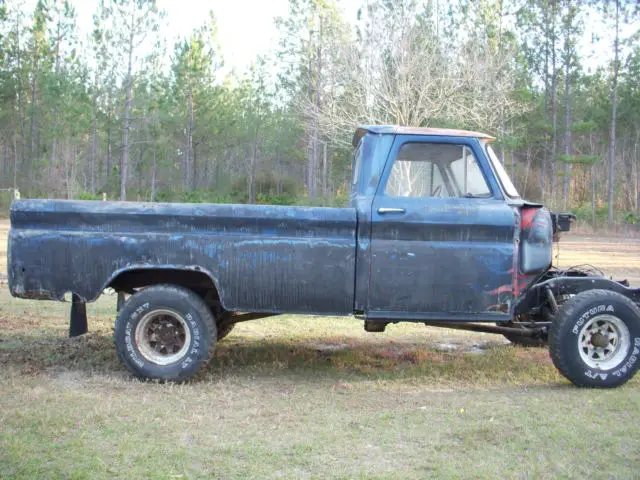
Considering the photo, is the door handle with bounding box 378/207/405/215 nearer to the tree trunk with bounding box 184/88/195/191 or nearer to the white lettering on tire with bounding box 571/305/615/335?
the white lettering on tire with bounding box 571/305/615/335

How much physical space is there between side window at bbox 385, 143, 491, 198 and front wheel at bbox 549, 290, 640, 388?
1188 millimetres

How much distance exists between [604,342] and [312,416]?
98.2 inches

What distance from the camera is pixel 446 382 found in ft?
18.6

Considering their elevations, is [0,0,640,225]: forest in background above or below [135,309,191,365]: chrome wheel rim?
above

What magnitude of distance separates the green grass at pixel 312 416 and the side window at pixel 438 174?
5.27ft

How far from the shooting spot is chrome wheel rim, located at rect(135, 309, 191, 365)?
17.8 feet

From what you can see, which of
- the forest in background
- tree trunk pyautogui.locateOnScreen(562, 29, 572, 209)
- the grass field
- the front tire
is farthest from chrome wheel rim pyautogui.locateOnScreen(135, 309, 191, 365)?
tree trunk pyautogui.locateOnScreen(562, 29, 572, 209)

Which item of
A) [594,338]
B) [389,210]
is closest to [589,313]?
[594,338]

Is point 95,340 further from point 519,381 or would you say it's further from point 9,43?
point 9,43

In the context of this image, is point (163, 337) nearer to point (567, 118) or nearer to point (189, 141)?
point (567, 118)

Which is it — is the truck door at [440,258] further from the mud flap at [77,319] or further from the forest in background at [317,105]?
the forest in background at [317,105]

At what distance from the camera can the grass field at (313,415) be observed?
3715 millimetres

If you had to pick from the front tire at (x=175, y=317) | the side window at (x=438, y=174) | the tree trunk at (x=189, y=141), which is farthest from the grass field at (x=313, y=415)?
the tree trunk at (x=189, y=141)

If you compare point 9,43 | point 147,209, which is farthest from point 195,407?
point 9,43
